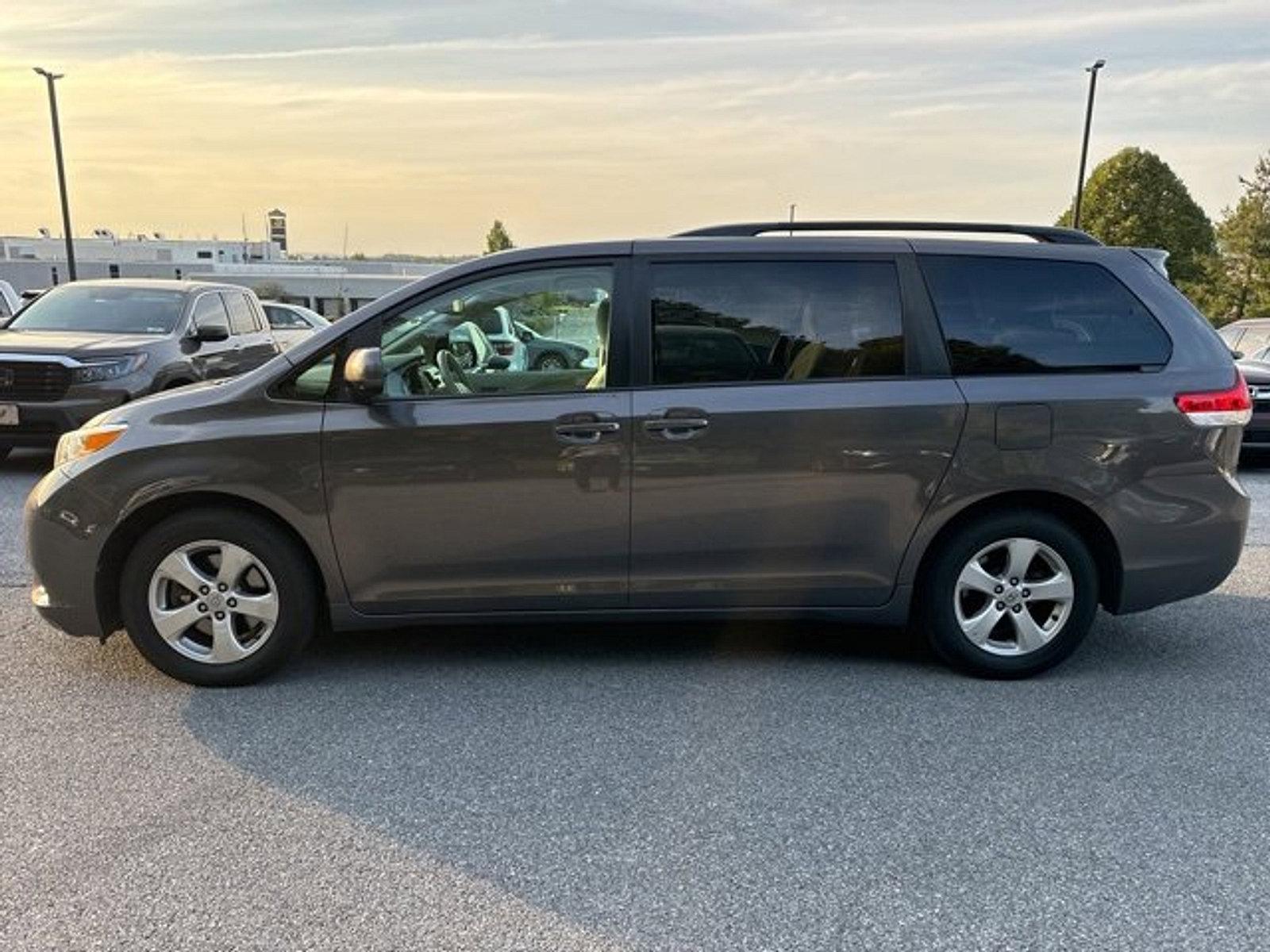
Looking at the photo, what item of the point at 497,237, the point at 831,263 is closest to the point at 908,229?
the point at 831,263

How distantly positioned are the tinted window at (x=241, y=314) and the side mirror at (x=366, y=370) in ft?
24.6

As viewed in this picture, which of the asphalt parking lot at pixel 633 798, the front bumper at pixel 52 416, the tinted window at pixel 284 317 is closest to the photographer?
the asphalt parking lot at pixel 633 798

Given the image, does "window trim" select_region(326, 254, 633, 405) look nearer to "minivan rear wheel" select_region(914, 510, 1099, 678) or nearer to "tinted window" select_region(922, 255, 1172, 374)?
"tinted window" select_region(922, 255, 1172, 374)

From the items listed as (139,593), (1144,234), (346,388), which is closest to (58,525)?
(139,593)

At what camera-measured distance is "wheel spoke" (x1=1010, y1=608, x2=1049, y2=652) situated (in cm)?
404

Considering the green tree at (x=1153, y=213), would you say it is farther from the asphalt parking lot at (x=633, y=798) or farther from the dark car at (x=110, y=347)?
the asphalt parking lot at (x=633, y=798)

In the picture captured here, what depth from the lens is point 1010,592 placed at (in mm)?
4047

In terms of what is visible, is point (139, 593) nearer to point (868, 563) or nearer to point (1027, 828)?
point (868, 563)

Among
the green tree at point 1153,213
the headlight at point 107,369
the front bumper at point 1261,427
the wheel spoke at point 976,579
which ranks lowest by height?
the front bumper at point 1261,427

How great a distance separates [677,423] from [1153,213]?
1480 inches

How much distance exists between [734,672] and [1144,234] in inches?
1451

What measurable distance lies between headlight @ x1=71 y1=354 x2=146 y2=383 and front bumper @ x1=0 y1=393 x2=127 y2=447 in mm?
180

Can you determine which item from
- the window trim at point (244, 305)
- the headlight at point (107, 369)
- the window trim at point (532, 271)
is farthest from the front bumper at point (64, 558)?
the window trim at point (244, 305)

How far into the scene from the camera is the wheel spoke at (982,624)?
404 cm
